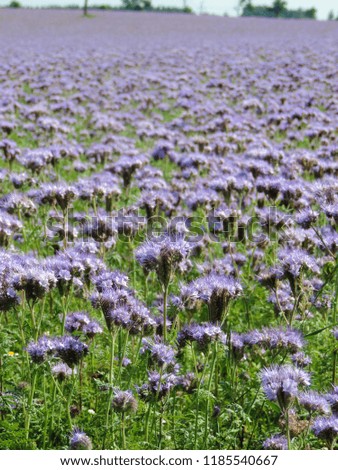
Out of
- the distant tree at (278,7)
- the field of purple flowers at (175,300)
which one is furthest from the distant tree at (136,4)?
the field of purple flowers at (175,300)

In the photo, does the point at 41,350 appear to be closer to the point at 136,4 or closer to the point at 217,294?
the point at 217,294

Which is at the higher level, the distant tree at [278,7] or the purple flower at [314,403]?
the distant tree at [278,7]

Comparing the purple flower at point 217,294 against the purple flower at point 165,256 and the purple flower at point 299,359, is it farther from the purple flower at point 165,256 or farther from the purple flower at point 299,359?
the purple flower at point 299,359

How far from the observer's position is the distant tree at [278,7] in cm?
10056

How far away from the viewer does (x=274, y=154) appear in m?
7.02

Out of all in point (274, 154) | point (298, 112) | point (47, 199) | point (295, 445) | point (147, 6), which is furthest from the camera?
point (147, 6)

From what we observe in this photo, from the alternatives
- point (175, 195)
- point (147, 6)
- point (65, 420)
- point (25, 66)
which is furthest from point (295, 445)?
point (147, 6)

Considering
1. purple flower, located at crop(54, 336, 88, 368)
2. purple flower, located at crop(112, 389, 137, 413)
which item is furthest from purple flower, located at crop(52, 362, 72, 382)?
purple flower, located at crop(112, 389, 137, 413)

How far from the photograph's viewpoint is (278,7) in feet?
332

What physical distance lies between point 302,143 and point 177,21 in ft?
188

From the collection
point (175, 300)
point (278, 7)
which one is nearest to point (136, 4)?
point (278, 7)

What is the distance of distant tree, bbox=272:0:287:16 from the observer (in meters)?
101

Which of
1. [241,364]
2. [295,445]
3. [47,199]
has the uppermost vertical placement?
[47,199]
